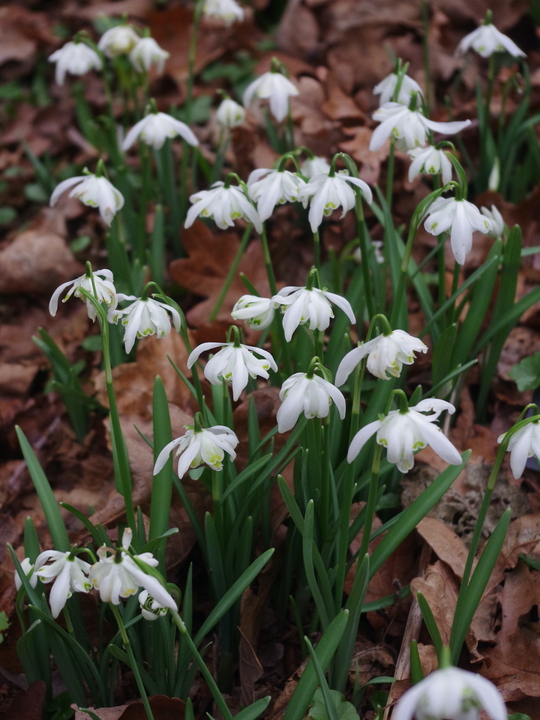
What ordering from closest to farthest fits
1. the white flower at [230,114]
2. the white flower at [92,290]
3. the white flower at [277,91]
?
the white flower at [92,290], the white flower at [277,91], the white flower at [230,114]

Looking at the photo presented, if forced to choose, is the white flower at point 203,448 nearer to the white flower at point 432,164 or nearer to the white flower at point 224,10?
the white flower at point 432,164

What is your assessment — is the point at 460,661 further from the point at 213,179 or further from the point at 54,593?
the point at 213,179

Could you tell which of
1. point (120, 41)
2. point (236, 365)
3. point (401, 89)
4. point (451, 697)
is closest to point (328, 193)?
point (236, 365)

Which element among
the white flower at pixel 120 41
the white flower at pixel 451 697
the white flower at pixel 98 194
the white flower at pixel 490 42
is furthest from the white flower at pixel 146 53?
the white flower at pixel 451 697

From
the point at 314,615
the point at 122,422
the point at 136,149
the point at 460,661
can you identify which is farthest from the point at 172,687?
the point at 136,149

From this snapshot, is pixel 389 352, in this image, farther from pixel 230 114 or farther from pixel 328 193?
pixel 230 114

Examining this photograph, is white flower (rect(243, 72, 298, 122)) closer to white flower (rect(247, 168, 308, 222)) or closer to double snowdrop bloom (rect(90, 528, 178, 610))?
white flower (rect(247, 168, 308, 222))

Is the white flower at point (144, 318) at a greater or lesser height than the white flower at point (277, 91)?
lesser
